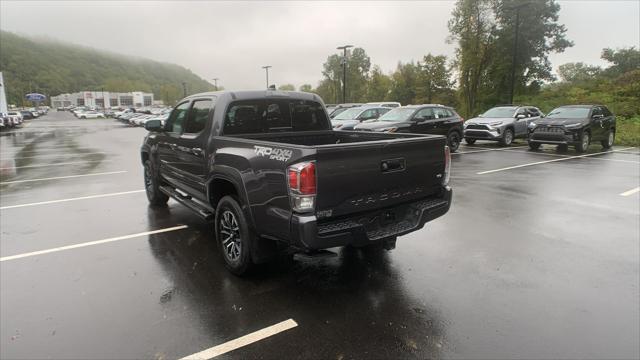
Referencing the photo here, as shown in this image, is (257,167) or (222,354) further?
→ (257,167)

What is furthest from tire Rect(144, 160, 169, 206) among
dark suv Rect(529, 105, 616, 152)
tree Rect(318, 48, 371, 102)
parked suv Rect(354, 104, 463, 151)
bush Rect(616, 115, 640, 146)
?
tree Rect(318, 48, 371, 102)

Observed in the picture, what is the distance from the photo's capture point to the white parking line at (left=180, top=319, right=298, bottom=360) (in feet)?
9.53

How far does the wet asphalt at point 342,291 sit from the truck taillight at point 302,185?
3.24 feet

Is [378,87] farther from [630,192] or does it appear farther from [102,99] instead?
[102,99]

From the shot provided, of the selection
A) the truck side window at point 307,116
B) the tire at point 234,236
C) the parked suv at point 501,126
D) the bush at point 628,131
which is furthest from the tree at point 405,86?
the tire at point 234,236

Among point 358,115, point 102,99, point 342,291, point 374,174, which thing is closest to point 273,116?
point 374,174

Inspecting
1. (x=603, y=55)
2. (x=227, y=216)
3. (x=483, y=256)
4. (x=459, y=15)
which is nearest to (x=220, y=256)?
(x=227, y=216)

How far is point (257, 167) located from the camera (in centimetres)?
369

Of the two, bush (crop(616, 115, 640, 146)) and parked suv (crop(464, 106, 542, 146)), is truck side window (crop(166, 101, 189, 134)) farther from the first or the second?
bush (crop(616, 115, 640, 146))

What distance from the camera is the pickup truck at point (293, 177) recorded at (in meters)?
3.33

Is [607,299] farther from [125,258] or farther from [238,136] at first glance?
[125,258]

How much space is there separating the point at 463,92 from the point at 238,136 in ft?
148

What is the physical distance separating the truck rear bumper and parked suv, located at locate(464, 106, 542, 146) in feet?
46.1

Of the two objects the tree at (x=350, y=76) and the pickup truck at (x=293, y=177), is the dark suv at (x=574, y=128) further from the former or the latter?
the tree at (x=350, y=76)
